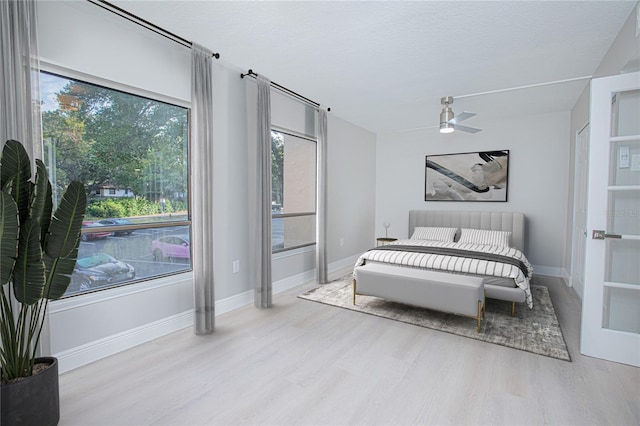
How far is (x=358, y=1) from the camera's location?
2320mm

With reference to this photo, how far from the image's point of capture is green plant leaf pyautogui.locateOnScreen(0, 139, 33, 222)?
5.39 feet

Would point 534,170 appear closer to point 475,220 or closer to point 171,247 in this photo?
point 475,220

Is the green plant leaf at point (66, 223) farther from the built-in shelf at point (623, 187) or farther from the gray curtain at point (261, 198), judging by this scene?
the built-in shelf at point (623, 187)

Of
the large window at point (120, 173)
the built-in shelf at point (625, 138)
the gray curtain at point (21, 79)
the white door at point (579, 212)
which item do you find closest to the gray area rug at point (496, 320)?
the white door at point (579, 212)

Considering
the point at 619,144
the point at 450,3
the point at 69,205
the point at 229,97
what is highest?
the point at 450,3

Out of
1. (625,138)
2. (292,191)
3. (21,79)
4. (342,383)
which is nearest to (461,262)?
(625,138)

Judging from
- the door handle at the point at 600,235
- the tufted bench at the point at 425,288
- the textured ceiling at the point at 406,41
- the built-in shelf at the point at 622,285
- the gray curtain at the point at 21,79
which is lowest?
the tufted bench at the point at 425,288

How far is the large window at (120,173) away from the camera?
2373 mm

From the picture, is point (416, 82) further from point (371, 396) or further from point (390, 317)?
point (371, 396)

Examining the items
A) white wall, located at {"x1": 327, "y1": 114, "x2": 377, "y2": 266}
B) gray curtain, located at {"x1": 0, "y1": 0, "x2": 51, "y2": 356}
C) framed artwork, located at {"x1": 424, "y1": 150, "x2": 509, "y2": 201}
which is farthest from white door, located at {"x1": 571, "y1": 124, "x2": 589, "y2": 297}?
gray curtain, located at {"x1": 0, "y1": 0, "x2": 51, "y2": 356}

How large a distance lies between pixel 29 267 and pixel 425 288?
3.23m

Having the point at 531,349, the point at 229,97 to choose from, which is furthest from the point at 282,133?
the point at 531,349

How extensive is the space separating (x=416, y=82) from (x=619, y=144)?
2.12 m

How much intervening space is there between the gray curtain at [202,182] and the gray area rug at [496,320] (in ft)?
4.88
